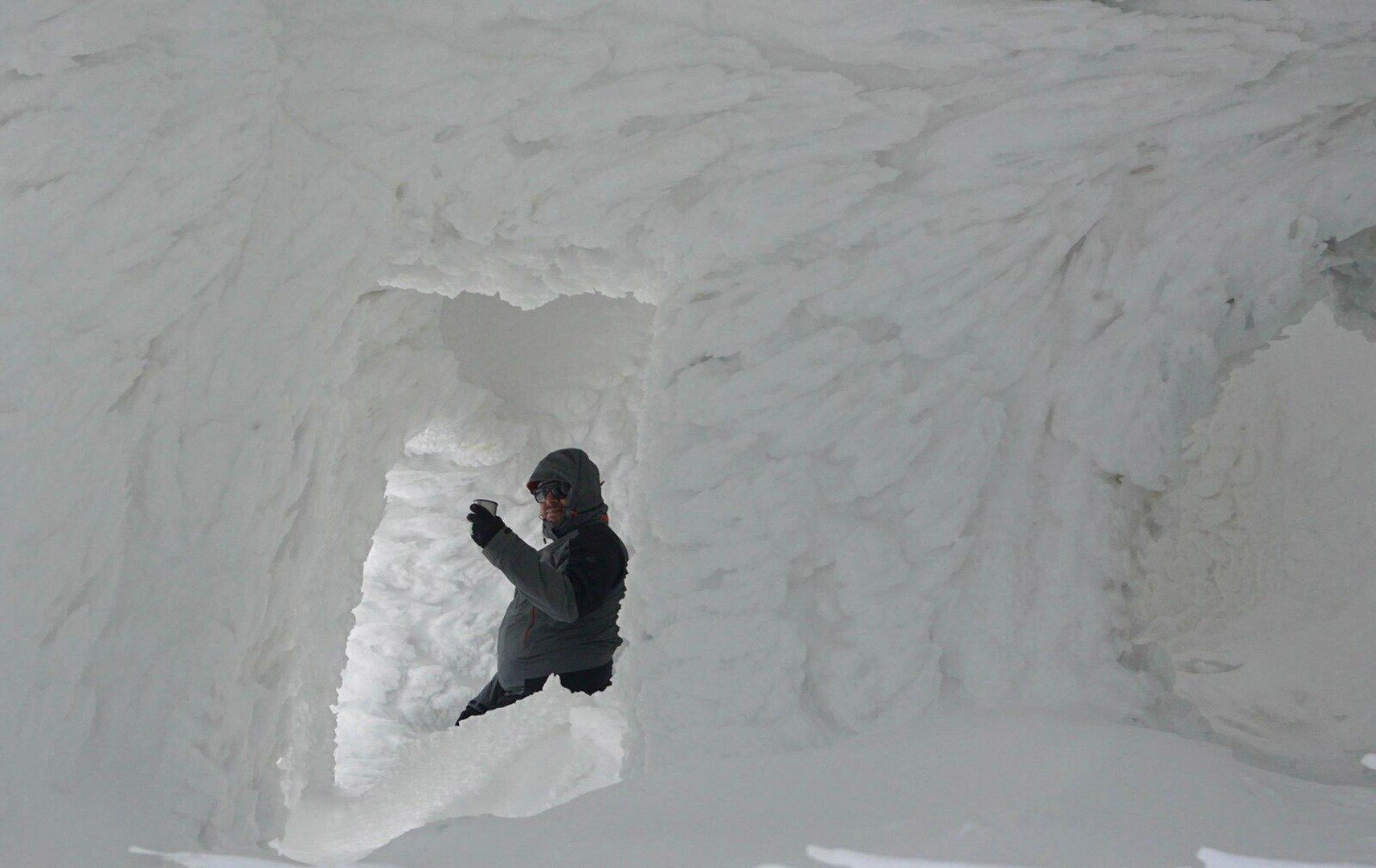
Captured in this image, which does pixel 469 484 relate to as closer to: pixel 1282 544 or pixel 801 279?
pixel 801 279

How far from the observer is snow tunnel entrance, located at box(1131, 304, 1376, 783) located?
142 inches

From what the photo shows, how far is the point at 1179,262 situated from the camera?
7.41 feet

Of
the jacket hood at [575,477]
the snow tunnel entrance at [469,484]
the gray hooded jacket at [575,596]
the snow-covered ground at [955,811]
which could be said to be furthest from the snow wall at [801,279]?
the snow tunnel entrance at [469,484]

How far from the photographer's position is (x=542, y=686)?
139 inches

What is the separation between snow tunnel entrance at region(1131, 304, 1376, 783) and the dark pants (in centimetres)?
179

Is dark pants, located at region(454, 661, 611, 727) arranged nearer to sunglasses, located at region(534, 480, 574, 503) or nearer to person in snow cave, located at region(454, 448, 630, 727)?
person in snow cave, located at region(454, 448, 630, 727)

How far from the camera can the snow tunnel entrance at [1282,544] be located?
362 centimetres

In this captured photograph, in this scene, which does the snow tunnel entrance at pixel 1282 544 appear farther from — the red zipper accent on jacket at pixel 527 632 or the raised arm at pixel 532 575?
the red zipper accent on jacket at pixel 527 632

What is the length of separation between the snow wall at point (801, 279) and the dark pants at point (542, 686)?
1.15m

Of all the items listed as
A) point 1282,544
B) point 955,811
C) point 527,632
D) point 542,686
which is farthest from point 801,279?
point 1282,544

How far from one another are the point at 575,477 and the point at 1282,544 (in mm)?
3213

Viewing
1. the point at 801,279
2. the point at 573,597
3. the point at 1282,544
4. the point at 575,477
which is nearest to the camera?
the point at 801,279

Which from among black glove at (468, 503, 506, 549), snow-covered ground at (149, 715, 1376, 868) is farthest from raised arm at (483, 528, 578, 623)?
snow-covered ground at (149, 715, 1376, 868)

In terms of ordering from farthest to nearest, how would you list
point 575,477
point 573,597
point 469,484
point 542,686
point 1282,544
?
1. point 469,484
2. point 1282,544
3. point 542,686
4. point 575,477
5. point 573,597
